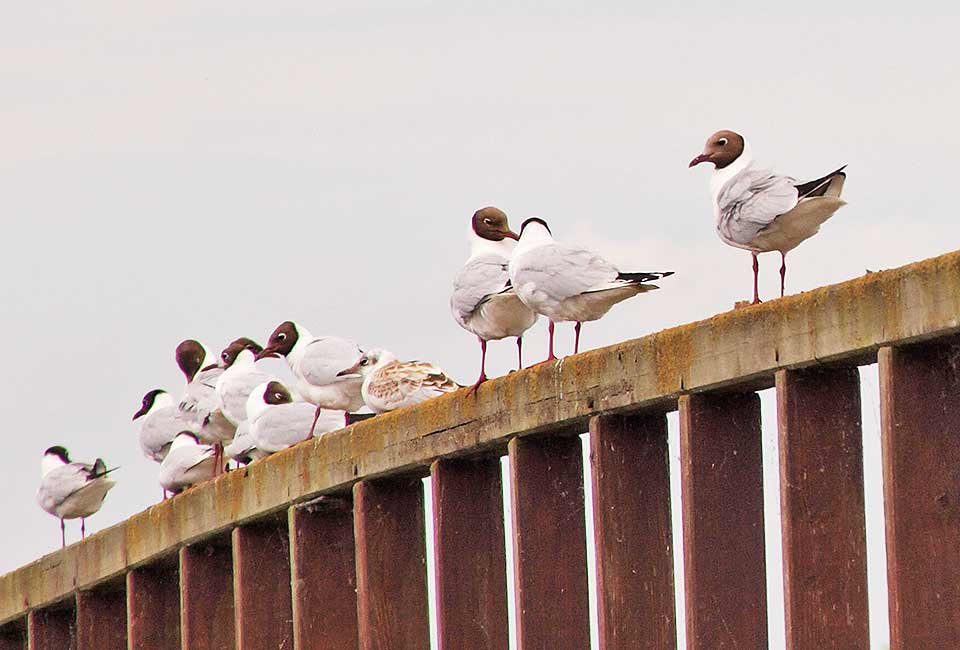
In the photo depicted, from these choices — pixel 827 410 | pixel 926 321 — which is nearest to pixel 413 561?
pixel 827 410

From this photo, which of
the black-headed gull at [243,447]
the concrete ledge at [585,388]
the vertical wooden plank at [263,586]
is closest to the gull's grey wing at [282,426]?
the black-headed gull at [243,447]

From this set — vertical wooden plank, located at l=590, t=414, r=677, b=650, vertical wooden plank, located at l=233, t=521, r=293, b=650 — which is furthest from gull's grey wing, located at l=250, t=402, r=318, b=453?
vertical wooden plank, located at l=590, t=414, r=677, b=650

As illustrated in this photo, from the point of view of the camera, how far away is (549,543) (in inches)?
532

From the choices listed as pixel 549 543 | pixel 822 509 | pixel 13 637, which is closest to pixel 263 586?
pixel 549 543

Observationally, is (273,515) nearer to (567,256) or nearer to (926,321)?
(567,256)

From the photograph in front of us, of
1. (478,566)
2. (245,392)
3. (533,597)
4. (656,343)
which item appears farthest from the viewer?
(245,392)

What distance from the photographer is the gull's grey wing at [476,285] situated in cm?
1608

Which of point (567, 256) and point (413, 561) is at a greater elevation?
point (567, 256)

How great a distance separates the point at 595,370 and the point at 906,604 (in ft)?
9.59

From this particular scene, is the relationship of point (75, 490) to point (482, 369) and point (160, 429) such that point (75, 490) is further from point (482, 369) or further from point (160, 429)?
point (482, 369)

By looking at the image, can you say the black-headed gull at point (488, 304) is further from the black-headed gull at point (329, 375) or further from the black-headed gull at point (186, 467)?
the black-headed gull at point (186, 467)

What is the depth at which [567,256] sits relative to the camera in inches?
581

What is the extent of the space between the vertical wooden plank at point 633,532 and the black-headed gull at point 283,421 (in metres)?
6.96

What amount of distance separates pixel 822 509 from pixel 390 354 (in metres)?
7.79
